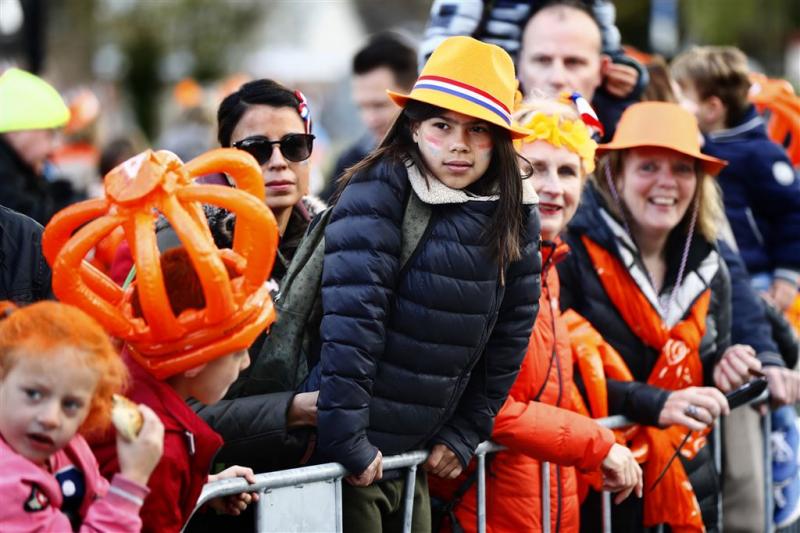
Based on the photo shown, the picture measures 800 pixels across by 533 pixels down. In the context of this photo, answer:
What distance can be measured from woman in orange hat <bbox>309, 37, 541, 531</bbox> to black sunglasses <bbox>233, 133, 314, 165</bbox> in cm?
41

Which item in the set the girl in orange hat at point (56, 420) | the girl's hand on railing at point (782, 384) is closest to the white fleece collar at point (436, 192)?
the girl in orange hat at point (56, 420)

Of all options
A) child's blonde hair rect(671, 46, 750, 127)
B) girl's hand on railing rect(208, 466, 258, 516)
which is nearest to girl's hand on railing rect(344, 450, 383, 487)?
girl's hand on railing rect(208, 466, 258, 516)

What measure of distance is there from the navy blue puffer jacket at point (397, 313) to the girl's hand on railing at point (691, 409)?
1109 mm

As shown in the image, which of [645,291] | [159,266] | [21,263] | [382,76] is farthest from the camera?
[382,76]

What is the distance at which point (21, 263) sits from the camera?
4.23 meters

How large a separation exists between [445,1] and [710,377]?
2150 mm

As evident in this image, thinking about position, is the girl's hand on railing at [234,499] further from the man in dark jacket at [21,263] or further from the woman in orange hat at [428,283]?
the man in dark jacket at [21,263]

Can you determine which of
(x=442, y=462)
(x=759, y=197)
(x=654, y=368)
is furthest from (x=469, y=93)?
(x=759, y=197)

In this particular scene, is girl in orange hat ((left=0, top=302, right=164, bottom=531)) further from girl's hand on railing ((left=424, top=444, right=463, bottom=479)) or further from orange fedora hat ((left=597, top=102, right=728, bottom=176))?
orange fedora hat ((left=597, top=102, right=728, bottom=176))

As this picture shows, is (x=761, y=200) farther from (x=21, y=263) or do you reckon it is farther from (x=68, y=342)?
(x=68, y=342)

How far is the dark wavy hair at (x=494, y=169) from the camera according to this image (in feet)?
13.0

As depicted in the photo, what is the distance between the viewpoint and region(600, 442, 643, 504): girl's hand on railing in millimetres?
4520

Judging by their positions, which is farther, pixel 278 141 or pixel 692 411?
pixel 692 411

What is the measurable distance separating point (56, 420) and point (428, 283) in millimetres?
1375
